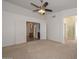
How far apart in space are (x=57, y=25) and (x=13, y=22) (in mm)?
3879

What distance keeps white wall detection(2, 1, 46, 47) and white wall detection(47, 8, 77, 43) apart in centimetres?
220

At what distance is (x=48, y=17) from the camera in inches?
326

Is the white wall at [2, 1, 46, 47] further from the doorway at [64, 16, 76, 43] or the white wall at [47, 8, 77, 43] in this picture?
the doorway at [64, 16, 76, 43]

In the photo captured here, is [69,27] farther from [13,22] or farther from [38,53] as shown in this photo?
[38,53]

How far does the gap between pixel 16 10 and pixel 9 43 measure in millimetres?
2374

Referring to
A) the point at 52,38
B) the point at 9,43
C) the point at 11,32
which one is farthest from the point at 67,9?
the point at 9,43

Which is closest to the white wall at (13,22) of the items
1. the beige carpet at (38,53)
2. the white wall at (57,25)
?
the beige carpet at (38,53)

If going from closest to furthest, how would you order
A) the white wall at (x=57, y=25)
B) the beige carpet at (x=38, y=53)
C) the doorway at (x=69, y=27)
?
the beige carpet at (x=38, y=53), the white wall at (x=57, y=25), the doorway at (x=69, y=27)

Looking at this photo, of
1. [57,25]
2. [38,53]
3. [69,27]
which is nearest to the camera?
[38,53]

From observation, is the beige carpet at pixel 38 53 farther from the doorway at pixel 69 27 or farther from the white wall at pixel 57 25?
the doorway at pixel 69 27

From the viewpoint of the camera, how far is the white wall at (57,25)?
6.39 meters

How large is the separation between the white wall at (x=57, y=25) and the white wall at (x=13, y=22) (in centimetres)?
220

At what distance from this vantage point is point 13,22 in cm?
542

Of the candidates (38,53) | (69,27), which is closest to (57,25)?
(69,27)
